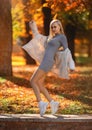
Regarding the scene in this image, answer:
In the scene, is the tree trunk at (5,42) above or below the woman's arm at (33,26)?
below

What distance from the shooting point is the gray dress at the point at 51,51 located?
985 cm

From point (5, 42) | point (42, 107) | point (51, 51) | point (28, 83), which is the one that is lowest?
point (28, 83)

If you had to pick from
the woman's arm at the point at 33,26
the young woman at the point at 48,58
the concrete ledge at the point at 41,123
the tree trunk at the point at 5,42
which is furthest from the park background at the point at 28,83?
the woman's arm at the point at 33,26

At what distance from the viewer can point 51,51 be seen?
32.5ft

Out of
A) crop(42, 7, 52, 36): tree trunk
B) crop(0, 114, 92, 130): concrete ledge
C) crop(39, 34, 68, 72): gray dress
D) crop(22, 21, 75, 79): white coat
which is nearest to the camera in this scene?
crop(0, 114, 92, 130): concrete ledge

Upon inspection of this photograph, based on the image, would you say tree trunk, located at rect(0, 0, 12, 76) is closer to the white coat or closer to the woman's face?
the white coat

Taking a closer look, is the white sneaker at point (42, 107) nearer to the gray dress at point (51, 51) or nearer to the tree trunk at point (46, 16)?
the gray dress at point (51, 51)

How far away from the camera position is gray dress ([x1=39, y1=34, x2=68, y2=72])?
985 centimetres

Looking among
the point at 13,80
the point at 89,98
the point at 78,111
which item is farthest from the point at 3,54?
the point at 78,111

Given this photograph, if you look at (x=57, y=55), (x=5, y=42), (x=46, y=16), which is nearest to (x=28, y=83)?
(x=5, y=42)

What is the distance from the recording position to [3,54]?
1817cm

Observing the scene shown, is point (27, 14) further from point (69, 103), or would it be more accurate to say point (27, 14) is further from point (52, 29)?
point (52, 29)

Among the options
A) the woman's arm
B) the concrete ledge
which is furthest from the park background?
the woman's arm

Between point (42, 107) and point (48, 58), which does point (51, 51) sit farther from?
point (42, 107)
